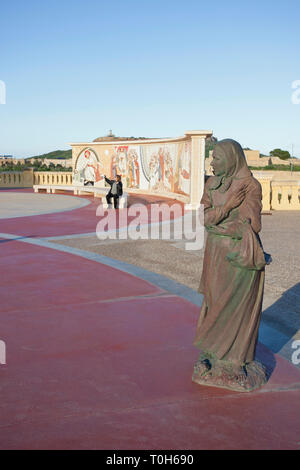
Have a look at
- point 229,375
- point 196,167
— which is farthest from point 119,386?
point 196,167

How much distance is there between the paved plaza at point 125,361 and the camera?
3039 millimetres

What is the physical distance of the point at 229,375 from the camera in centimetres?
364

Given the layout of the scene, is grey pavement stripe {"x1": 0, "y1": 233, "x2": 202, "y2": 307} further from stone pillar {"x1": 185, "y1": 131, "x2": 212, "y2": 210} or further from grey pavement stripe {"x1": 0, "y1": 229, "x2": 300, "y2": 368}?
stone pillar {"x1": 185, "y1": 131, "x2": 212, "y2": 210}

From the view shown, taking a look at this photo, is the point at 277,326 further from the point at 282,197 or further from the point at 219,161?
the point at 282,197

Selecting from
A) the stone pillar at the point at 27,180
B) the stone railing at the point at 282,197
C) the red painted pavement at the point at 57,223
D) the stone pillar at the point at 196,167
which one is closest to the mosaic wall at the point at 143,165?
the stone pillar at the point at 196,167

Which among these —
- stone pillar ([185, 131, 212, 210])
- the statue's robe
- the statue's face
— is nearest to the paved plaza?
the statue's robe

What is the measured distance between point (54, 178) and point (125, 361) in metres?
29.3

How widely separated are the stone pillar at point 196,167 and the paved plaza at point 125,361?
8955 mm

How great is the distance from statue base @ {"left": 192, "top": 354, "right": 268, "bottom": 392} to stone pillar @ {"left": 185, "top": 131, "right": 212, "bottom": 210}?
44.5ft

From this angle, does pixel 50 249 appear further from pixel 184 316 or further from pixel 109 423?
pixel 109 423

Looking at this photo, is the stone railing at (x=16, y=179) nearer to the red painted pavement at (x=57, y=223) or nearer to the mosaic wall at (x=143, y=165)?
the mosaic wall at (x=143, y=165)
